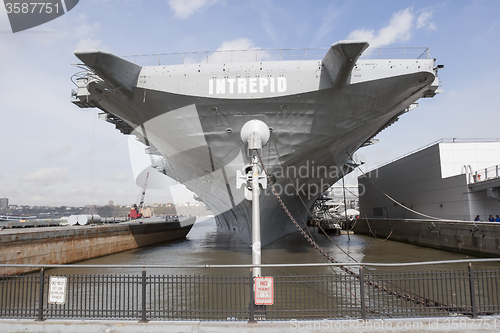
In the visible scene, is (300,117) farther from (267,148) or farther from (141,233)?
(141,233)

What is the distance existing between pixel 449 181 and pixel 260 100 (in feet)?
49.5

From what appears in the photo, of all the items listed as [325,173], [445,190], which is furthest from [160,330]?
[445,190]

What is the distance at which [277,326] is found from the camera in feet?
17.3

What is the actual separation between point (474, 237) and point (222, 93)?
1415cm

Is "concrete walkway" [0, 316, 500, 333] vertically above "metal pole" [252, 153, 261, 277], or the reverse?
"metal pole" [252, 153, 261, 277]

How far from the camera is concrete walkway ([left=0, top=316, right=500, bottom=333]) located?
5215 millimetres

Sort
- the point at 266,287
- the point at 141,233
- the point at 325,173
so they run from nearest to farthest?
the point at 266,287 → the point at 325,173 → the point at 141,233

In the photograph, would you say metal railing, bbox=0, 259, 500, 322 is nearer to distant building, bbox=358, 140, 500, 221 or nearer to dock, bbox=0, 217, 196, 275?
dock, bbox=0, 217, 196, 275

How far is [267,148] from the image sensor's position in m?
13.2

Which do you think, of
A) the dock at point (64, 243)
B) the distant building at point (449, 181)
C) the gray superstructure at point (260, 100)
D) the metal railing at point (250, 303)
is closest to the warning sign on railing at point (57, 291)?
the metal railing at point (250, 303)

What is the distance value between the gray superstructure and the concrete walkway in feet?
21.0

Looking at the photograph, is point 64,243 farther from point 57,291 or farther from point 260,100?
point 260,100

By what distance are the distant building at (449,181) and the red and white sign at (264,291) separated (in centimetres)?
1606

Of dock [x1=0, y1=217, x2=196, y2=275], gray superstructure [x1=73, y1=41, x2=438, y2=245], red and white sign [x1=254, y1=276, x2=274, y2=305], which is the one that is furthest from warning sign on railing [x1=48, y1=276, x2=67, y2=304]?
dock [x1=0, y1=217, x2=196, y2=275]
